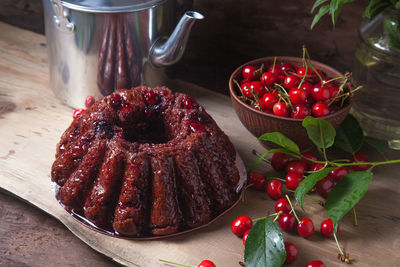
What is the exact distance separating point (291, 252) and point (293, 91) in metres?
0.44

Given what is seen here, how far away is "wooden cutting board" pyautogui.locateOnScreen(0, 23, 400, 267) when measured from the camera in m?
1.16

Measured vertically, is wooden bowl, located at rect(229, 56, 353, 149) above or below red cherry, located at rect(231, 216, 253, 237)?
above

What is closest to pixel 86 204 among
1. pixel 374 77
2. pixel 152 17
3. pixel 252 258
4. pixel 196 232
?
pixel 196 232

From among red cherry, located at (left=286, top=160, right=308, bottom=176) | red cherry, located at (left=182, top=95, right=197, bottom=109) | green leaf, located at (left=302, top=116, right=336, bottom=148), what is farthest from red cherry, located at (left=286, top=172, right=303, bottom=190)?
red cherry, located at (left=182, top=95, right=197, bottom=109)

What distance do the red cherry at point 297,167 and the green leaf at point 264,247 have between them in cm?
26

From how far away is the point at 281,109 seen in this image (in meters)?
1.33

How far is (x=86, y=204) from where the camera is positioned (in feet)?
4.04

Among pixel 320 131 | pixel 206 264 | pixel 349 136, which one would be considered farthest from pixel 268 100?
pixel 206 264

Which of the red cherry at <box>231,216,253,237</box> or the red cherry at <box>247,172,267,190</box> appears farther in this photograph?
the red cherry at <box>247,172,267,190</box>

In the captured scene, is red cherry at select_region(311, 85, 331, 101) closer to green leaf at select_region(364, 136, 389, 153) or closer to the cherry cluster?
the cherry cluster

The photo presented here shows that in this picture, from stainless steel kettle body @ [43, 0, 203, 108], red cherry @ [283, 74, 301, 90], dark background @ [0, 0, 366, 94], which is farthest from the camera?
dark background @ [0, 0, 366, 94]

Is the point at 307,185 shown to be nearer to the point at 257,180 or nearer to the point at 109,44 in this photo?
the point at 257,180

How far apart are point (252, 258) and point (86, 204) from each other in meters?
0.43

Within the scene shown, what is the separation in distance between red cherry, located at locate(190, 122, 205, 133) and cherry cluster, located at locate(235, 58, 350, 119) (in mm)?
184
